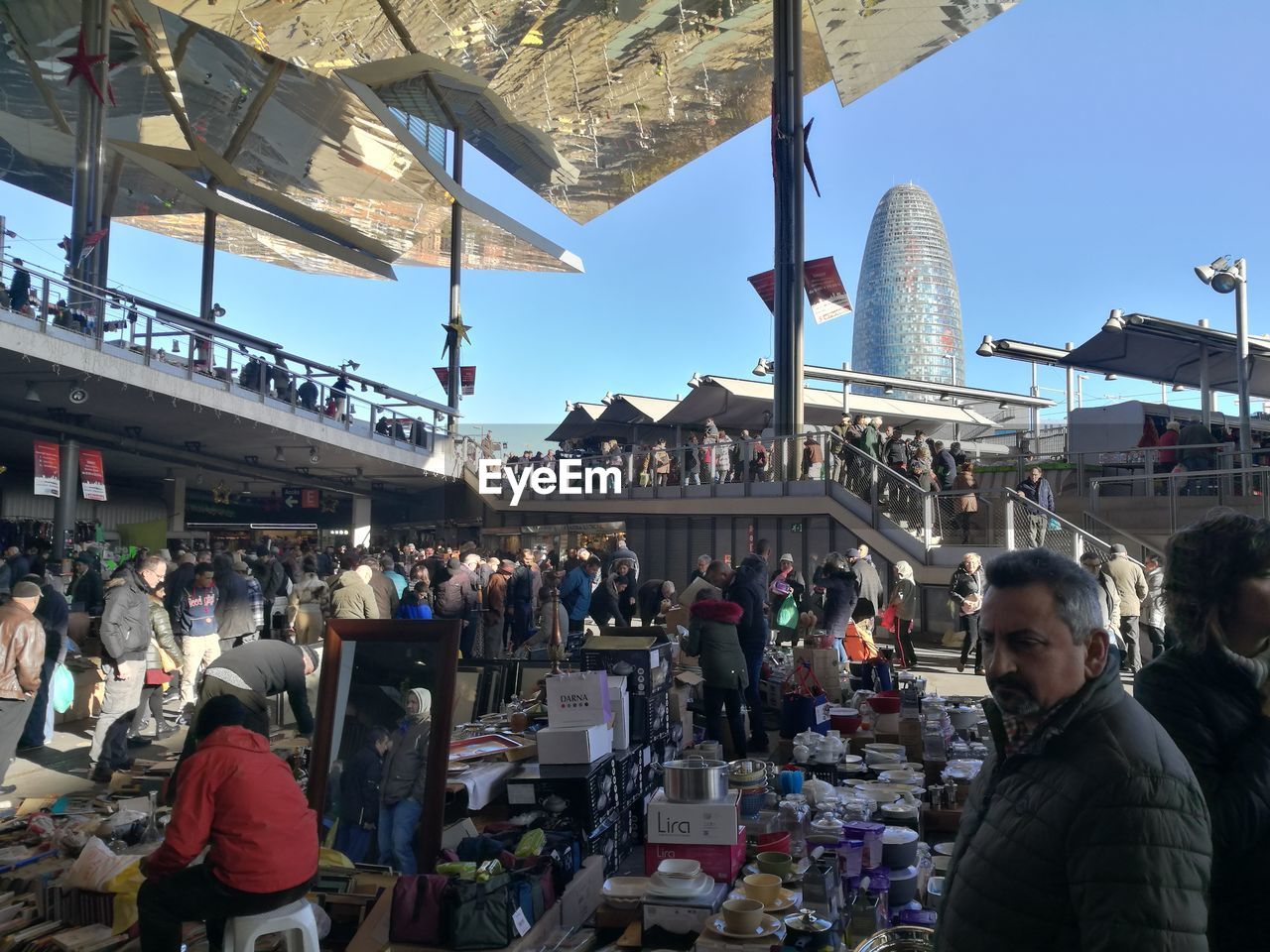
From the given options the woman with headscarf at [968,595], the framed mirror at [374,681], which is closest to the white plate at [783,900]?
the framed mirror at [374,681]

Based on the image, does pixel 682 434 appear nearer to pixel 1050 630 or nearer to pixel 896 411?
pixel 896 411

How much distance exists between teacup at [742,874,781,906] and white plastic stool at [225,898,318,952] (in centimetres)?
176

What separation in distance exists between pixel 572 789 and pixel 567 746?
9.3 inches

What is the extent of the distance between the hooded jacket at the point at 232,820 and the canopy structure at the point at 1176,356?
17725 millimetres

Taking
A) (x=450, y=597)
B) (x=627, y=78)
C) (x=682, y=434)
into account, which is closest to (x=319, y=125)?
(x=627, y=78)

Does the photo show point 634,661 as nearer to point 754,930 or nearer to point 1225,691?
point 754,930

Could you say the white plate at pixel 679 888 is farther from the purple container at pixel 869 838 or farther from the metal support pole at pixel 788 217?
the metal support pole at pixel 788 217

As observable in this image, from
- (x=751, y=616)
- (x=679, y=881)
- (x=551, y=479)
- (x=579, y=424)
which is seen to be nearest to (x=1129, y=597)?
(x=751, y=616)

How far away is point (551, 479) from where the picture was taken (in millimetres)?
24531

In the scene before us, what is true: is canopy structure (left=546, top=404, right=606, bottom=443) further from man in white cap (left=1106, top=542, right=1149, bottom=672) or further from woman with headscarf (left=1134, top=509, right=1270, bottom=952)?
woman with headscarf (left=1134, top=509, right=1270, bottom=952)

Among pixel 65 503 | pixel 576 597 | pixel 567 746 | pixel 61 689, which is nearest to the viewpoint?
pixel 567 746

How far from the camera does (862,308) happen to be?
504 ft

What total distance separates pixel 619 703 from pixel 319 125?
30.9 m

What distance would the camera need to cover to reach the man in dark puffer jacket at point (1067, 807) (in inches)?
57.6
